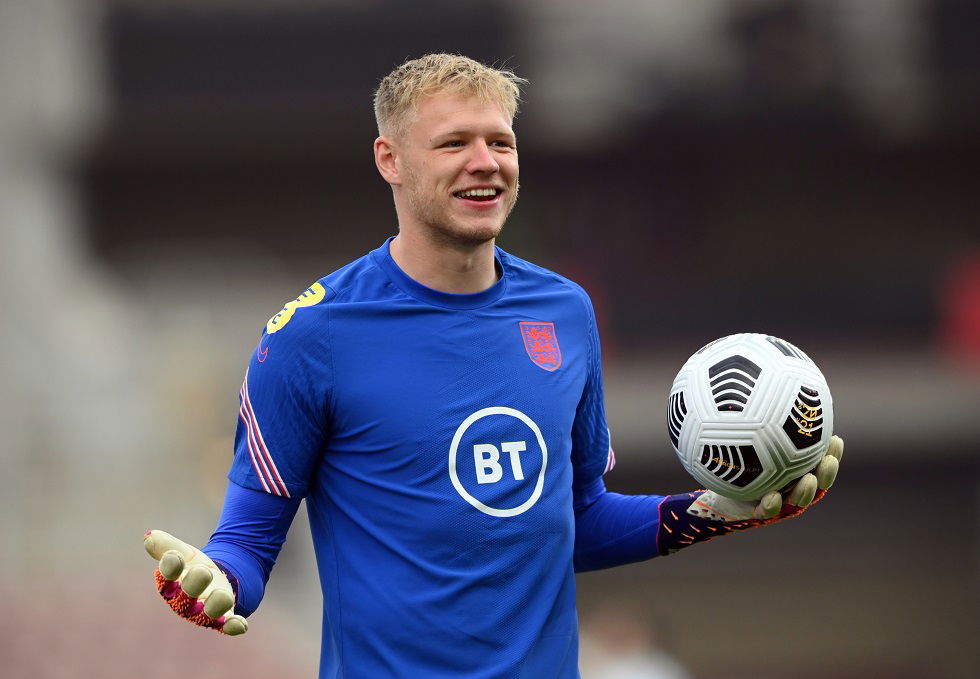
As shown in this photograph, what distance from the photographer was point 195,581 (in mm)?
2648

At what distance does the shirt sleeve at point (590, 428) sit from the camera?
3395mm

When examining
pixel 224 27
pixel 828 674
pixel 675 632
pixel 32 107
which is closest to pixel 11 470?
pixel 32 107

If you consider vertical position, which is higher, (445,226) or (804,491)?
(445,226)

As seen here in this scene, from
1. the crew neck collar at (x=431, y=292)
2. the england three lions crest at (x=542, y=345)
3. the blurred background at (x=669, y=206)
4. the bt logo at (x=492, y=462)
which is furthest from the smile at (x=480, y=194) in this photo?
the blurred background at (x=669, y=206)

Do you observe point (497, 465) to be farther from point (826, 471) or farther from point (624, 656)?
point (624, 656)

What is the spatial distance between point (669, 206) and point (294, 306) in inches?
581

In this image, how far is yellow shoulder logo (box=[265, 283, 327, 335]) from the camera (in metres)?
3.05

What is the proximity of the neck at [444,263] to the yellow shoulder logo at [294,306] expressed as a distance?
22 cm

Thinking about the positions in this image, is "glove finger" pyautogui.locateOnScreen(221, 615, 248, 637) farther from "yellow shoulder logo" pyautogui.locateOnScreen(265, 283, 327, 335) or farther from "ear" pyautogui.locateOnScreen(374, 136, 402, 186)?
"ear" pyautogui.locateOnScreen(374, 136, 402, 186)

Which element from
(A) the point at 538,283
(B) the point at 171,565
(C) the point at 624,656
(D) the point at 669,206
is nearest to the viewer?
(B) the point at 171,565

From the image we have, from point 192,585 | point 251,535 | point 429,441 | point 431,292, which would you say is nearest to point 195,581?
point 192,585

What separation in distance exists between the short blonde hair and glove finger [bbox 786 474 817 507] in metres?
1.12

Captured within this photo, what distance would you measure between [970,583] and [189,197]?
1174cm

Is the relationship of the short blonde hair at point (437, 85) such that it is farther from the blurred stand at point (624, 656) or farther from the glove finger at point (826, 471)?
the blurred stand at point (624, 656)
